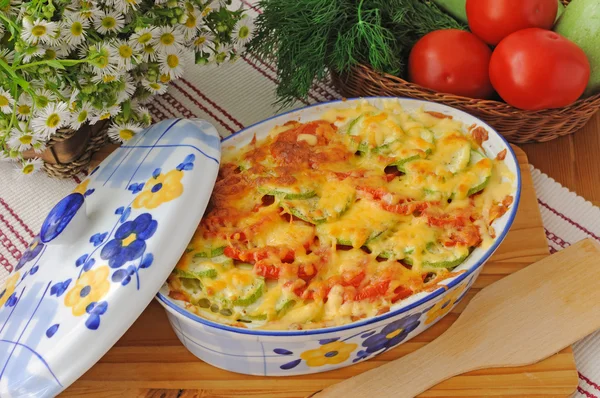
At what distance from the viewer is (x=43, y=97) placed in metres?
1.63

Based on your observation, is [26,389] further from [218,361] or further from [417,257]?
[417,257]

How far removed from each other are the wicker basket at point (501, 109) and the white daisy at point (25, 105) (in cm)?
100

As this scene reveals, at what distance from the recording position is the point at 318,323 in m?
1.51

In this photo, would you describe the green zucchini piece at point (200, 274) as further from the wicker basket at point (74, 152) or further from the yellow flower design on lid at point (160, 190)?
the wicker basket at point (74, 152)

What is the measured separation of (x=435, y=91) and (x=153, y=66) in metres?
0.84

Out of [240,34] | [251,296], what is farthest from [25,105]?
[251,296]

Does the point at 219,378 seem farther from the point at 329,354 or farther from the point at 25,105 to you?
the point at 25,105

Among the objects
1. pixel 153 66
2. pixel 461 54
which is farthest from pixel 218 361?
pixel 461 54

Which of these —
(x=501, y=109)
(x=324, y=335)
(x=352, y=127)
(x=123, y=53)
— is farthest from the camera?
(x=501, y=109)

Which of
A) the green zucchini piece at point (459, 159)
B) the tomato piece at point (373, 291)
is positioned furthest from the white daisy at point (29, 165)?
the green zucchini piece at point (459, 159)

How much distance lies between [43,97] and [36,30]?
192mm

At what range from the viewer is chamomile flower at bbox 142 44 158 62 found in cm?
176

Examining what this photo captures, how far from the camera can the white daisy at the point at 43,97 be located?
1.62 m

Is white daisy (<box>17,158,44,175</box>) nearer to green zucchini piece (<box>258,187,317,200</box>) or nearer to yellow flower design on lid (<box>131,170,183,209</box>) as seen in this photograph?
yellow flower design on lid (<box>131,170,183,209</box>)
